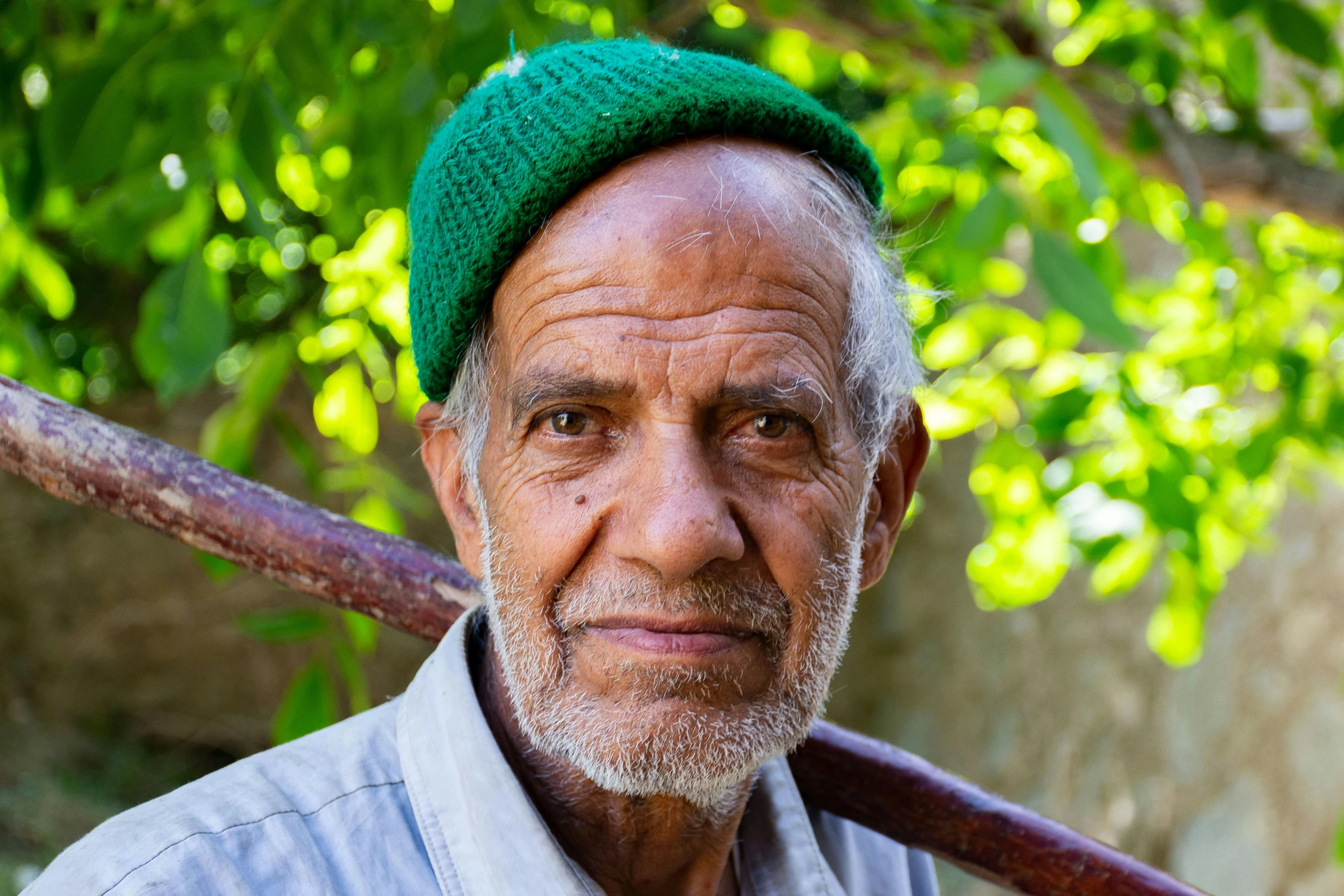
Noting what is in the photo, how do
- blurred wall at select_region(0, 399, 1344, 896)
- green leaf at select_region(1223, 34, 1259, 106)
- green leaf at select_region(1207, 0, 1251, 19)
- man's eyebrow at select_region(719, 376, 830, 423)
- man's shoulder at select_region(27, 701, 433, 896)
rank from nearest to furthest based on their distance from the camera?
man's shoulder at select_region(27, 701, 433, 896) → man's eyebrow at select_region(719, 376, 830, 423) → green leaf at select_region(1207, 0, 1251, 19) → green leaf at select_region(1223, 34, 1259, 106) → blurred wall at select_region(0, 399, 1344, 896)

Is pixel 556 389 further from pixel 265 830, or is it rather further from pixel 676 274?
pixel 265 830

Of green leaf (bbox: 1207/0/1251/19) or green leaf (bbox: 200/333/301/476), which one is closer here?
green leaf (bbox: 1207/0/1251/19)

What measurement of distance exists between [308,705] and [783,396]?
1328 mm

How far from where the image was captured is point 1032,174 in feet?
8.59

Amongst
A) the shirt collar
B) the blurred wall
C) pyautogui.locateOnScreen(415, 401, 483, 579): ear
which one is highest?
pyautogui.locateOnScreen(415, 401, 483, 579): ear

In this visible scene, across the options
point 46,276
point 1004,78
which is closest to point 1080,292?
point 1004,78

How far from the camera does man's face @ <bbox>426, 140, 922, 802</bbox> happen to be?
1330 millimetres

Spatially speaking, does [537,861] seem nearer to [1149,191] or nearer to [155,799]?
[155,799]

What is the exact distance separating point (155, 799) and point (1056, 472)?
2107mm

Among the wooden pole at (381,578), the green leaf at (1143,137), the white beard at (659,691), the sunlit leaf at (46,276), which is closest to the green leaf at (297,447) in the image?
the sunlit leaf at (46,276)

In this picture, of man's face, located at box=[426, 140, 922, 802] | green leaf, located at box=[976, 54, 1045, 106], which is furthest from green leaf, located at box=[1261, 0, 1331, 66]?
man's face, located at box=[426, 140, 922, 802]

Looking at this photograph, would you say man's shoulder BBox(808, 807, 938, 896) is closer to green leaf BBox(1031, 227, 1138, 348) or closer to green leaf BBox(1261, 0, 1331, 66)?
green leaf BBox(1031, 227, 1138, 348)

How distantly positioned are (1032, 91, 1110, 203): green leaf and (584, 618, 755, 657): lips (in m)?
0.84

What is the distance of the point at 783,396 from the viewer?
1406 mm
